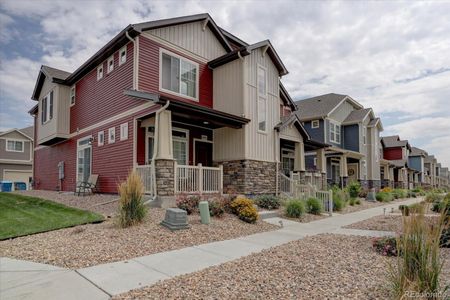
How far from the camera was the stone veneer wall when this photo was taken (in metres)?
13.3

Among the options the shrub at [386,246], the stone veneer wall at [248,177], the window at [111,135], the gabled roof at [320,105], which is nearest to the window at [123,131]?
the window at [111,135]

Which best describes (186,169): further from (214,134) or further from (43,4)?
(43,4)

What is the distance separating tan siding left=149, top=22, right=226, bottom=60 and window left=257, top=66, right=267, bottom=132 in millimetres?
2691

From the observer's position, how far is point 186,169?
11.4 m

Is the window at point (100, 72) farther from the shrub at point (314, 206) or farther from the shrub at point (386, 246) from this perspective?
the shrub at point (386, 246)

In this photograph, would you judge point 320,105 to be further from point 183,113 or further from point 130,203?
point 130,203

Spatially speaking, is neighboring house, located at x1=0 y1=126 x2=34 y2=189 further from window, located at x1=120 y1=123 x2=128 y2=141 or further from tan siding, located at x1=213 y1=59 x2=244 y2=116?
tan siding, located at x1=213 y1=59 x2=244 y2=116

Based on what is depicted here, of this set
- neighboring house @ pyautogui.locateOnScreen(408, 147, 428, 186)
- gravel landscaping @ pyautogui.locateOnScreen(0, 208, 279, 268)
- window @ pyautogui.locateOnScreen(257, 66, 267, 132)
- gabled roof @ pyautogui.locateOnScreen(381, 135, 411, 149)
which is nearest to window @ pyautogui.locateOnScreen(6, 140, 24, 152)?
window @ pyautogui.locateOnScreen(257, 66, 267, 132)

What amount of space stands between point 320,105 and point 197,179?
1977 centimetres

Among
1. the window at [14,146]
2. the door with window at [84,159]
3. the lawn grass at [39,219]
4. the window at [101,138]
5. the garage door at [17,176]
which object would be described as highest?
the window at [14,146]

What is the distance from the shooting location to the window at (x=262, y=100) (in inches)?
572

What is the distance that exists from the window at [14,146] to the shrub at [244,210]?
34453 millimetres

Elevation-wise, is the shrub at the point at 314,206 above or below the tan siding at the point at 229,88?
below

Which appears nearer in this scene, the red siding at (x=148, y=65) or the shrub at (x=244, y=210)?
the shrub at (x=244, y=210)
